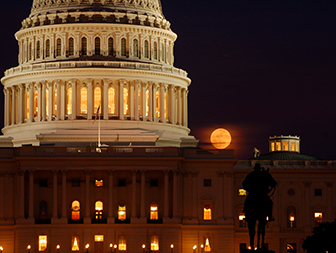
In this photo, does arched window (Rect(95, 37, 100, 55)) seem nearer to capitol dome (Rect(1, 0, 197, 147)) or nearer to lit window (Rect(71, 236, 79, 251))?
capitol dome (Rect(1, 0, 197, 147))

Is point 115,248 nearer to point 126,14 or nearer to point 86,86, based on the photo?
point 86,86

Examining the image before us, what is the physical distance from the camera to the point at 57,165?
12694 cm

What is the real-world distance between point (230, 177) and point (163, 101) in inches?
776

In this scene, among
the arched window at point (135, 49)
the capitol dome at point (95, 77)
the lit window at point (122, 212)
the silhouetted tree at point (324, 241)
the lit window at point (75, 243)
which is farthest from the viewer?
the arched window at point (135, 49)

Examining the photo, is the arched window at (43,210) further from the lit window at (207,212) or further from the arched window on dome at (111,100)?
the arched window on dome at (111,100)

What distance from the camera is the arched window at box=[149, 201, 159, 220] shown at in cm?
12850

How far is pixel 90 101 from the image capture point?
14188cm

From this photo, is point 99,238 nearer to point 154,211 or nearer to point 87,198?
point 87,198

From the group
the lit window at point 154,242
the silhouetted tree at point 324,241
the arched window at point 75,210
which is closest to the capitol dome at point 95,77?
the arched window at point 75,210

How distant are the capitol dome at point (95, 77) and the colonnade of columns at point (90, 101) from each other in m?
0.13

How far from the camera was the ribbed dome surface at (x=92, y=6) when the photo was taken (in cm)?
14650

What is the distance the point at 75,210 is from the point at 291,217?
27208 millimetres

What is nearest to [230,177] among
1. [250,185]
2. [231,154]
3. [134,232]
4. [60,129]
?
[231,154]

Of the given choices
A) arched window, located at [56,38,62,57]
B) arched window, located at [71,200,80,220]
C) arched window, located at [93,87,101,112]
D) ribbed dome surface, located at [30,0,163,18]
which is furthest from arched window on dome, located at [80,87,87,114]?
arched window, located at [71,200,80,220]
